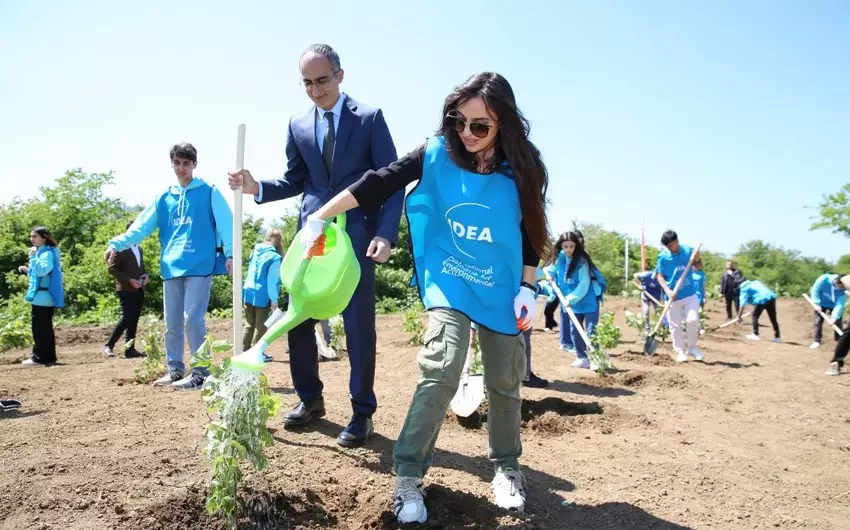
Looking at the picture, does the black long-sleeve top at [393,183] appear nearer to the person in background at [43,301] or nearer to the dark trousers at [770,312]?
the person in background at [43,301]

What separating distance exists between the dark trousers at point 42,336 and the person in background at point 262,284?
2502mm

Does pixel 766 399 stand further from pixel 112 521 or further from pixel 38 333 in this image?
pixel 38 333

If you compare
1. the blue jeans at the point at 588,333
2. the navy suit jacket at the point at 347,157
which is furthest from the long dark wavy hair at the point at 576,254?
the navy suit jacket at the point at 347,157

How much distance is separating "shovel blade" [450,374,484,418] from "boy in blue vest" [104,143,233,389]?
2266 mm

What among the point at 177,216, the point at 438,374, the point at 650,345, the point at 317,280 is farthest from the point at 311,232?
the point at 650,345

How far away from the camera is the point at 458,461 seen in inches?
141

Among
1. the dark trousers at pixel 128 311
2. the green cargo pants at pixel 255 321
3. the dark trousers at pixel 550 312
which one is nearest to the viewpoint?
the green cargo pants at pixel 255 321

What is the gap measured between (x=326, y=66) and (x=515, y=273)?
1.59 metres

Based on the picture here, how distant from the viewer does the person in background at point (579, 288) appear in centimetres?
820

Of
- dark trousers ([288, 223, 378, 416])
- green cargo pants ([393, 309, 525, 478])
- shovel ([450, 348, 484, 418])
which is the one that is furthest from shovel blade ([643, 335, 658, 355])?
green cargo pants ([393, 309, 525, 478])

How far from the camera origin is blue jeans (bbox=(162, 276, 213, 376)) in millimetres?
5371

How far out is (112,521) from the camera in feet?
8.41

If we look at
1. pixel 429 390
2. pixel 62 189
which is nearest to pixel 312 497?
pixel 429 390

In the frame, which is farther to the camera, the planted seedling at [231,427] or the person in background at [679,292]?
the person in background at [679,292]
